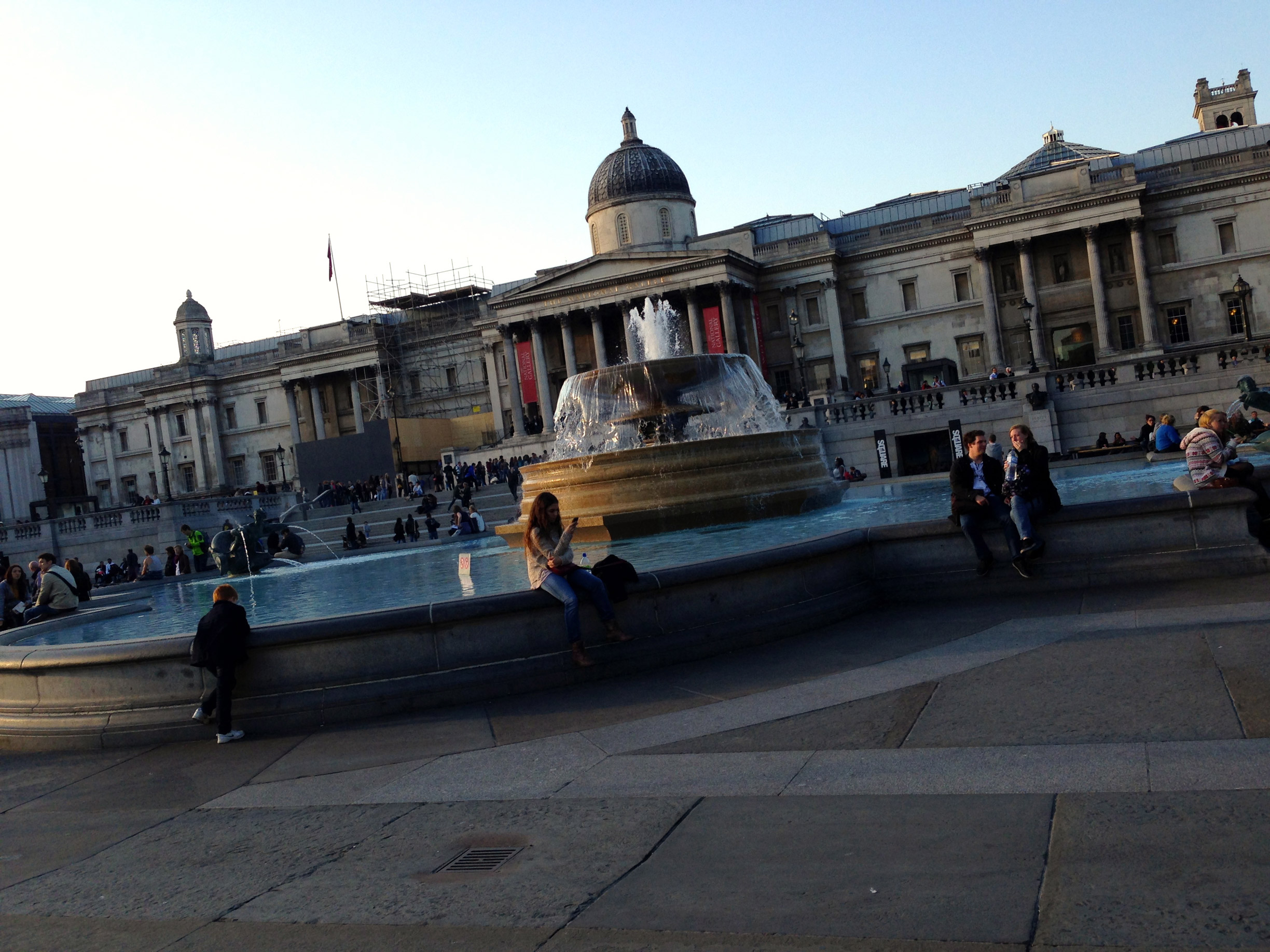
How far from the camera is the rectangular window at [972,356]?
60.5 m

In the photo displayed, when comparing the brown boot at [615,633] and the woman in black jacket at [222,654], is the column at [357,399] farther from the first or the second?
the brown boot at [615,633]

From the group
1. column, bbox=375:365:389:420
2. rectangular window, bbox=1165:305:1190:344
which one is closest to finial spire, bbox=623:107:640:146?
column, bbox=375:365:389:420

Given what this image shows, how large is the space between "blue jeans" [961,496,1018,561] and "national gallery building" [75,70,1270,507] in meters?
31.2

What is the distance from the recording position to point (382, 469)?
55562 mm

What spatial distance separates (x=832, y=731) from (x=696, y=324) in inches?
2176

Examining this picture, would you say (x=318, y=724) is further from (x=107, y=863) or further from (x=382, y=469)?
(x=382, y=469)

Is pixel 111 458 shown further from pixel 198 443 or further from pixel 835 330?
pixel 835 330

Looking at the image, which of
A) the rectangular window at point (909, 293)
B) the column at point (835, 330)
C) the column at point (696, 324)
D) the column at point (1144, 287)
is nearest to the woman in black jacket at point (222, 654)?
the column at point (696, 324)

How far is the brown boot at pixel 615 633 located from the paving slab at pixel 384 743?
1120mm

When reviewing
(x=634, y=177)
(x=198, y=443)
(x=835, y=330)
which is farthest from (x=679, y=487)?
(x=198, y=443)

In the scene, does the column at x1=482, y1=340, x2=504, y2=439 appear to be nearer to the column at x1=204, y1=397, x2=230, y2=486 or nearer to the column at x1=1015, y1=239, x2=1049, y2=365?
the column at x1=204, y1=397, x2=230, y2=486

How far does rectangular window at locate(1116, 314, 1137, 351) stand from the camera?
2233 inches

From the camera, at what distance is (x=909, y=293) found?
6188 centimetres

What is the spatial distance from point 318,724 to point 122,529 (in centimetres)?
4191
